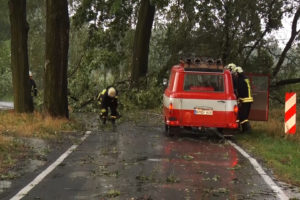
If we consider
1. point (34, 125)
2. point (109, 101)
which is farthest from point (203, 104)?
point (34, 125)

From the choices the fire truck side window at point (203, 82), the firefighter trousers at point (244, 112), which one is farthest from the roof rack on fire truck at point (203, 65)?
the firefighter trousers at point (244, 112)

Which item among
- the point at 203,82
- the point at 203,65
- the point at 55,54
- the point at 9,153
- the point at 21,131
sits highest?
the point at 55,54

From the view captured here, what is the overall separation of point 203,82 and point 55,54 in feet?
17.1

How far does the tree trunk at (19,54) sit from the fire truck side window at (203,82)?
6.96 m

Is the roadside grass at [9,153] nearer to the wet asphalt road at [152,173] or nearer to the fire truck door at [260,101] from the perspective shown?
the wet asphalt road at [152,173]

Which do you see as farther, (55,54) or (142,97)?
(142,97)

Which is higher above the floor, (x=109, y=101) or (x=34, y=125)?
(x=109, y=101)

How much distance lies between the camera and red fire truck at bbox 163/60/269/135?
12.6 metres

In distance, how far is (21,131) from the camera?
41.7 ft

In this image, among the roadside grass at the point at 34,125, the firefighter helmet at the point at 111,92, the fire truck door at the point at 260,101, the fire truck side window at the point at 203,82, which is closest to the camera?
the roadside grass at the point at 34,125

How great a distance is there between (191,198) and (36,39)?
40.1 metres

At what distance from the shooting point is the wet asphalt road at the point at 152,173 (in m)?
6.79

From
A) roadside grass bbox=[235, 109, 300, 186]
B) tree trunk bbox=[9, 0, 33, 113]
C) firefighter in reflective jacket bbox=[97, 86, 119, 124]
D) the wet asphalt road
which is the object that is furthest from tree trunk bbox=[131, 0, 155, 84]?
the wet asphalt road

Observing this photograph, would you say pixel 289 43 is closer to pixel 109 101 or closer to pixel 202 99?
pixel 109 101
